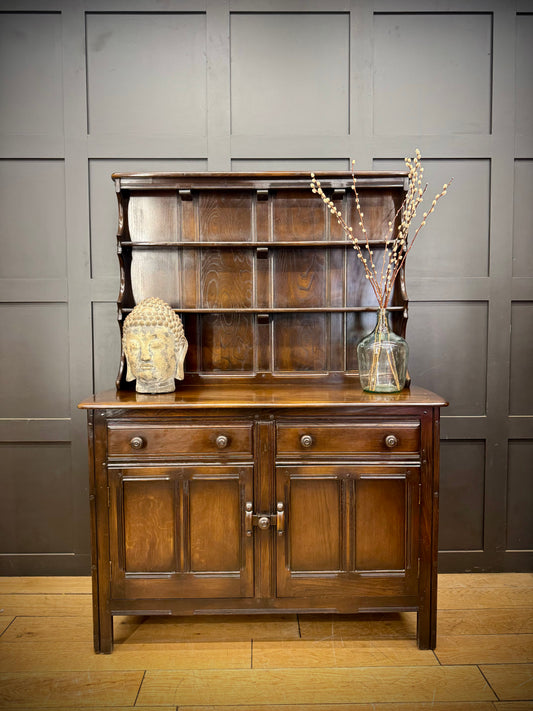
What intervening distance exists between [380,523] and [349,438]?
39cm

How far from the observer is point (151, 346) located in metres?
2.26

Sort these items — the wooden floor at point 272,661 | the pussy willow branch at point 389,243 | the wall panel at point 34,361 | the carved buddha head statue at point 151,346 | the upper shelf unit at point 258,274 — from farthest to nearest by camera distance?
the wall panel at point 34,361, the upper shelf unit at point 258,274, the pussy willow branch at point 389,243, the carved buddha head statue at point 151,346, the wooden floor at point 272,661

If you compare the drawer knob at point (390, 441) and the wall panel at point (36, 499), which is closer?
the drawer knob at point (390, 441)

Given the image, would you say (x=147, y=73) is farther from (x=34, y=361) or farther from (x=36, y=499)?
(x=36, y=499)

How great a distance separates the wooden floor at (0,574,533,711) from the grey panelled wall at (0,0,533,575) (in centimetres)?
50

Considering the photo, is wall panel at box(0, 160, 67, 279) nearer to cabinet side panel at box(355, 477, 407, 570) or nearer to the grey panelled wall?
the grey panelled wall

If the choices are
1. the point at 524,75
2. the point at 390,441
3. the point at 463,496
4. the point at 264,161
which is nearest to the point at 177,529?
the point at 390,441

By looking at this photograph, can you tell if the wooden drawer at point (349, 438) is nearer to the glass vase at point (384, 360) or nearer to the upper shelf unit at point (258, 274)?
the glass vase at point (384, 360)

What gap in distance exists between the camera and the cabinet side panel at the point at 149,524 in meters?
2.10

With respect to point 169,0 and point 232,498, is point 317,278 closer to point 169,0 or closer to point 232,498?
point 232,498

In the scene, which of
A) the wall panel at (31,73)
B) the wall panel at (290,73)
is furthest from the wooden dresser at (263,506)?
the wall panel at (31,73)

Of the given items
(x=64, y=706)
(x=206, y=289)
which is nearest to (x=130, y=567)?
(x=64, y=706)

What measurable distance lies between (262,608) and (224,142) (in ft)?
7.64

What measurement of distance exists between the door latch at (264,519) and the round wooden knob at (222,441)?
0.26m
